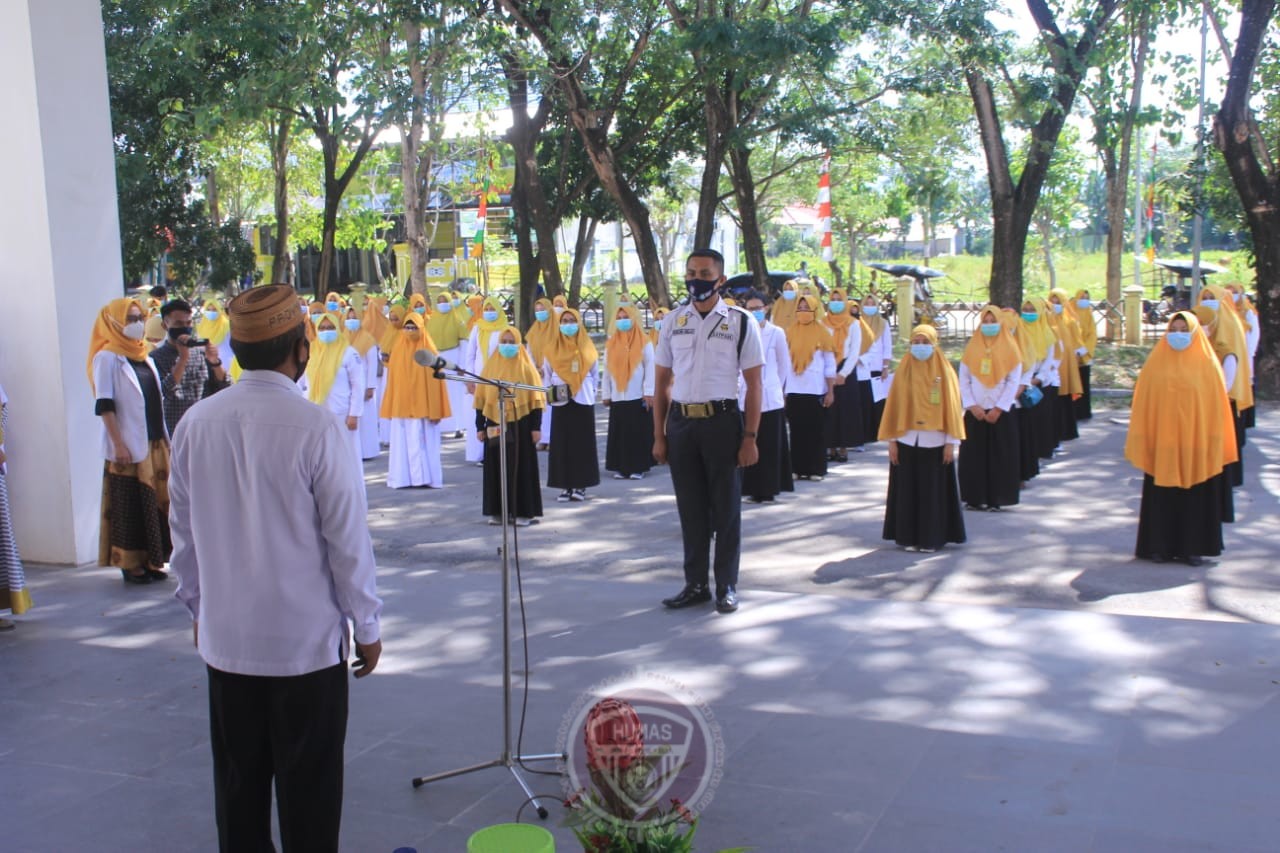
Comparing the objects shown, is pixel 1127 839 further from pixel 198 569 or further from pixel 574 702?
pixel 198 569

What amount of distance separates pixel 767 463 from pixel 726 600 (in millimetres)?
3532

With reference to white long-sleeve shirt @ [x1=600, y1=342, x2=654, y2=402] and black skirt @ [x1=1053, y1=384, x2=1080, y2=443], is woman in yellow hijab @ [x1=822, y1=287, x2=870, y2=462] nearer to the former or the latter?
white long-sleeve shirt @ [x1=600, y1=342, x2=654, y2=402]

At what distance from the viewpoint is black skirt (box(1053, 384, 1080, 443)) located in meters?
12.5

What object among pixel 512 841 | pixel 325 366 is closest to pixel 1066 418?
pixel 325 366

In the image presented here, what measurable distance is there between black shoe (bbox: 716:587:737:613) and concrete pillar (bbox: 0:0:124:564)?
4.38m

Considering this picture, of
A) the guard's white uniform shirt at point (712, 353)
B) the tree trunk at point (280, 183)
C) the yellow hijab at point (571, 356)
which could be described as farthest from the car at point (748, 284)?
the tree trunk at point (280, 183)

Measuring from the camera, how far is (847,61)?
18.5 m

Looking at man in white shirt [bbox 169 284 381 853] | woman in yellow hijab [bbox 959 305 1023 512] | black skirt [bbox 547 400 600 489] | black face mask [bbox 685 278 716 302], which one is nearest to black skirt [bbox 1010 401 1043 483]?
woman in yellow hijab [bbox 959 305 1023 512]

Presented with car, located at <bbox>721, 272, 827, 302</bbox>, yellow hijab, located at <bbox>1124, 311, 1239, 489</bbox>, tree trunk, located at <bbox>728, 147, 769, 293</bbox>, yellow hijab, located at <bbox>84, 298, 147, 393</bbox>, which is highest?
tree trunk, located at <bbox>728, 147, 769, 293</bbox>

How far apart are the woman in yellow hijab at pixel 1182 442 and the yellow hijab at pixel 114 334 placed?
20.5 ft

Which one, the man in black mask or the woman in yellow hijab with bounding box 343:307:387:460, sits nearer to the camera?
the man in black mask

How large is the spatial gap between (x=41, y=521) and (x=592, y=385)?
455 centimetres

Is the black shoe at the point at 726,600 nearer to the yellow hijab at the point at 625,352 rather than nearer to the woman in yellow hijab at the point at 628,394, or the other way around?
the woman in yellow hijab at the point at 628,394

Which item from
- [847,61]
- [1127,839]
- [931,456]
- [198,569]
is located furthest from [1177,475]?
[847,61]
